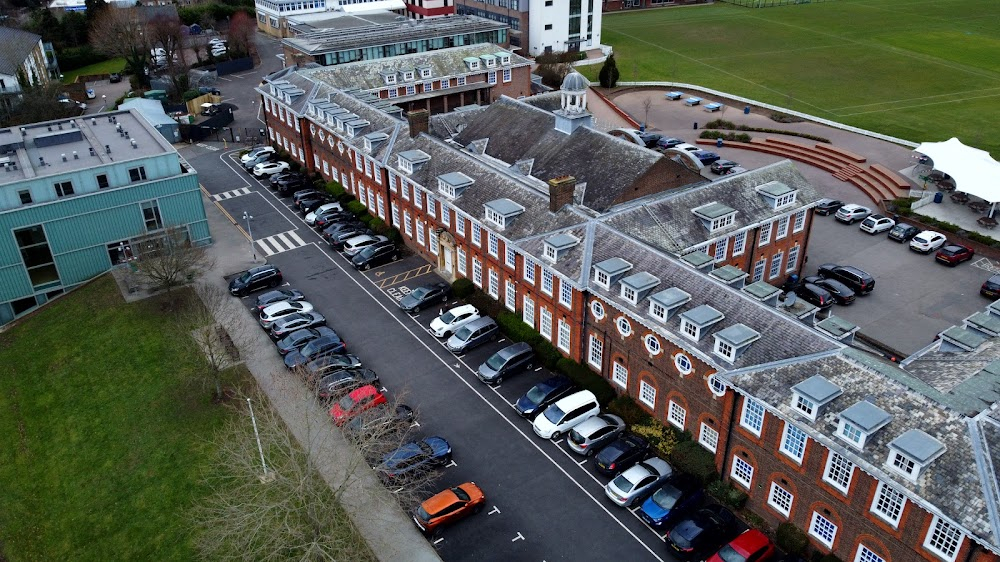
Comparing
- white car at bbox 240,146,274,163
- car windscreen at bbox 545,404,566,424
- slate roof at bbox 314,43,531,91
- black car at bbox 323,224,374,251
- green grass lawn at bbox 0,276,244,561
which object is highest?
slate roof at bbox 314,43,531,91

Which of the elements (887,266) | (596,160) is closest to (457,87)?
(596,160)

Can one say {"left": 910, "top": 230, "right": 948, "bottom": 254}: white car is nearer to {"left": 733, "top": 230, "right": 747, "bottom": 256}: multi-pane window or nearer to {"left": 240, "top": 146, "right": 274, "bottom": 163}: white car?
{"left": 733, "top": 230, "right": 747, "bottom": 256}: multi-pane window

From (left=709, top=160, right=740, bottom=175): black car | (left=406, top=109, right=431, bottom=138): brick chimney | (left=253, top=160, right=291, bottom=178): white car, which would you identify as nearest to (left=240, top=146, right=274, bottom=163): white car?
(left=253, top=160, right=291, bottom=178): white car

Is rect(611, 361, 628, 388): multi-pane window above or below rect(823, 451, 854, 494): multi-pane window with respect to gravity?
below

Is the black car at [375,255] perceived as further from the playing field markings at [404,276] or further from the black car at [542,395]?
the black car at [542,395]

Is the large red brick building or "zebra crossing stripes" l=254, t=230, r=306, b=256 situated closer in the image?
the large red brick building

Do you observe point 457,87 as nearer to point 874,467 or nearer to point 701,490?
point 701,490

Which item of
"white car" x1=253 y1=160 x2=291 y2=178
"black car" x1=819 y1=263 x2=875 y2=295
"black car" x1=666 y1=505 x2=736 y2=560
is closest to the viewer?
"black car" x1=666 y1=505 x2=736 y2=560

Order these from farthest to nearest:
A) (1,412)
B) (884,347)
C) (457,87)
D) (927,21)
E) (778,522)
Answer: (927,21)
(457,87)
(884,347)
(1,412)
(778,522)
